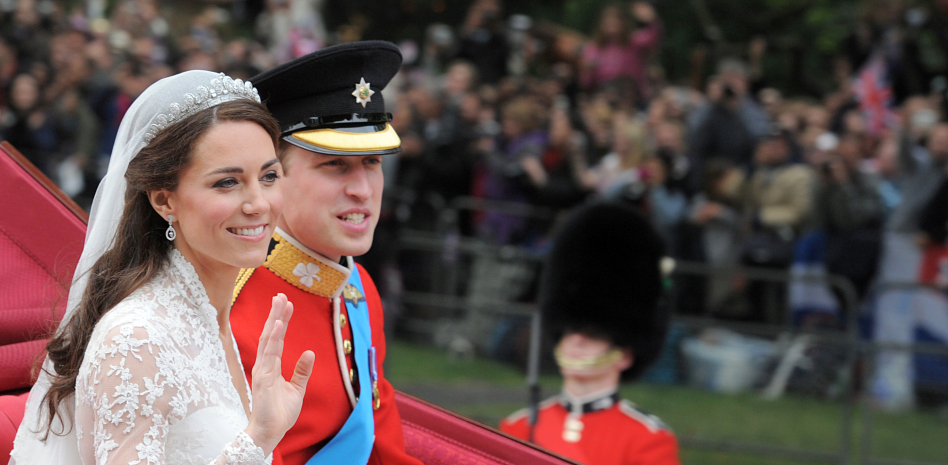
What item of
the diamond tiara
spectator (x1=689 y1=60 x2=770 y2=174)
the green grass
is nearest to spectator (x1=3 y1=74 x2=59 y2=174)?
the green grass

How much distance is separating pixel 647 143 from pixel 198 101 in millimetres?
6572

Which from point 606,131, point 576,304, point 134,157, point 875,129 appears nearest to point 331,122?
point 134,157

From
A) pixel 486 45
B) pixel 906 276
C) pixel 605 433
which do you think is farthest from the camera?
pixel 486 45

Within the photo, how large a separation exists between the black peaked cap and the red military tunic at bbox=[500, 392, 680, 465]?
1.55m

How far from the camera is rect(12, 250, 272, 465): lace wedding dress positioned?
1.72 meters

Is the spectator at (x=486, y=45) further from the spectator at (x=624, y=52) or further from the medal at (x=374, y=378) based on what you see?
the medal at (x=374, y=378)

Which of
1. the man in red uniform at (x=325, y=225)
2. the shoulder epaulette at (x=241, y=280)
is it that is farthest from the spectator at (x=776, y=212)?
the shoulder epaulette at (x=241, y=280)

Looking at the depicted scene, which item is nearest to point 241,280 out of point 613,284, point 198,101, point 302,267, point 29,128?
point 302,267

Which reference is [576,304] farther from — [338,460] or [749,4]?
[749,4]

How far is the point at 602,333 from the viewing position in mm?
3816

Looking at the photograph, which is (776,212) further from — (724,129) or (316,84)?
(316,84)

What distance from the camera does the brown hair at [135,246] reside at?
1.86 metres

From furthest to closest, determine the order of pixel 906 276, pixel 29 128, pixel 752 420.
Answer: pixel 29 128
pixel 906 276
pixel 752 420

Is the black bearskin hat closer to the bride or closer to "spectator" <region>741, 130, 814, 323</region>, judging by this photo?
the bride
